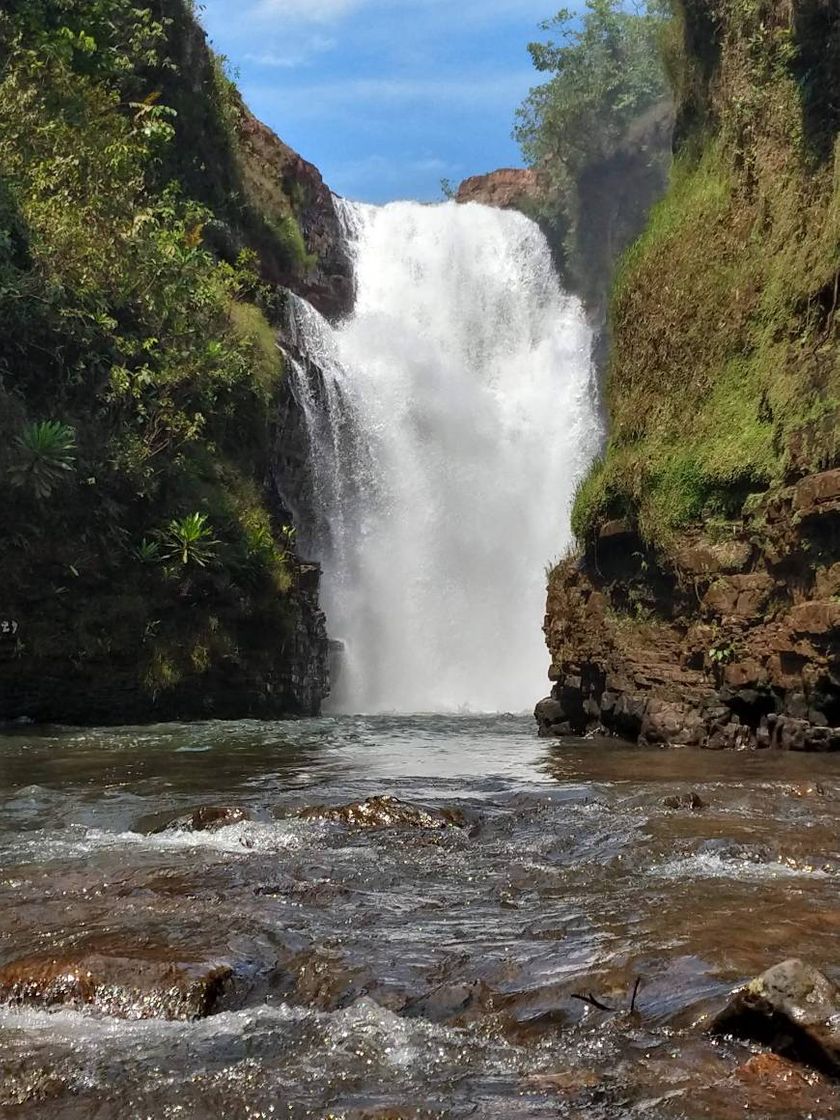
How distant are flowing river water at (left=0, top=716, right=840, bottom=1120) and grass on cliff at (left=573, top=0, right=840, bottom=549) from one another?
12.9 feet

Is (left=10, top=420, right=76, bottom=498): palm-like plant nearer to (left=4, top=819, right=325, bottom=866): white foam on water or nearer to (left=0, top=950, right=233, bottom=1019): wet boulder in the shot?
(left=4, top=819, right=325, bottom=866): white foam on water

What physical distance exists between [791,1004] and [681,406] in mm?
9899

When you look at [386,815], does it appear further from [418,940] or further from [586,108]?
[586,108]

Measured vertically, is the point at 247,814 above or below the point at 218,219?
below

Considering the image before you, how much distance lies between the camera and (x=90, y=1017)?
3252 mm

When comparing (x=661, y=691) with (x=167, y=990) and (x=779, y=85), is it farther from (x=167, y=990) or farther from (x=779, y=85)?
(x=167, y=990)

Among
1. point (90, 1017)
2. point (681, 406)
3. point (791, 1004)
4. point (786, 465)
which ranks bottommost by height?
point (90, 1017)

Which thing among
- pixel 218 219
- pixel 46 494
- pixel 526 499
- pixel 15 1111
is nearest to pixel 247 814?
pixel 15 1111

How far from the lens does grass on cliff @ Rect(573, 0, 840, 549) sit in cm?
1032

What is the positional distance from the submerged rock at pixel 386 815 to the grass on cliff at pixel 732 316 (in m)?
5.19

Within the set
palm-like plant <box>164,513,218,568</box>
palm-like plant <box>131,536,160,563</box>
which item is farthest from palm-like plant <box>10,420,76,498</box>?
palm-like plant <box>164,513,218,568</box>

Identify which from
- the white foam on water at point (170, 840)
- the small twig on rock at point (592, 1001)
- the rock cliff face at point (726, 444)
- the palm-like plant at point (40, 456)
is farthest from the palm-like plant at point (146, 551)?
the small twig on rock at point (592, 1001)

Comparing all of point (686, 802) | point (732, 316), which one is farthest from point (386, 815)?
point (732, 316)

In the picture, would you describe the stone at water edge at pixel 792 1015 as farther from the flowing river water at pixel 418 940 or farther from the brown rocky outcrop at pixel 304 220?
the brown rocky outcrop at pixel 304 220
